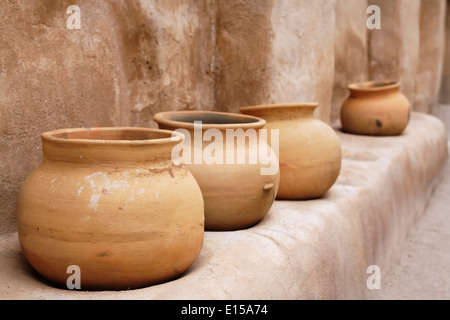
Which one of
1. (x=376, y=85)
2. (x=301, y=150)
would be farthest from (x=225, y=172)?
(x=376, y=85)

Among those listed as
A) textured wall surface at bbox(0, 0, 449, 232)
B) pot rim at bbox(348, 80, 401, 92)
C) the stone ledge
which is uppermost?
textured wall surface at bbox(0, 0, 449, 232)

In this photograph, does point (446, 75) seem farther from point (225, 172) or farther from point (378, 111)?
point (225, 172)

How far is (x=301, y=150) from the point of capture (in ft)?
8.24

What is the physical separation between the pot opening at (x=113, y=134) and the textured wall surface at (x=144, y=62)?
0.33 metres

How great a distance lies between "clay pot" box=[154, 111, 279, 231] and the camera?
6.55 ft

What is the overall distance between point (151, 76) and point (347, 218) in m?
1.27

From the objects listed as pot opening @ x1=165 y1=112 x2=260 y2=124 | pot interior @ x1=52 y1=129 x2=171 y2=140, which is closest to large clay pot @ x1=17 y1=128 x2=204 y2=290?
pot interior @ x1=52 y1=129 x2=171 y2=140

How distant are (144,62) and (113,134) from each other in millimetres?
900

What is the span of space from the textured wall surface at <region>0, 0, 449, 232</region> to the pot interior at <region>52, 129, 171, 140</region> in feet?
1.08

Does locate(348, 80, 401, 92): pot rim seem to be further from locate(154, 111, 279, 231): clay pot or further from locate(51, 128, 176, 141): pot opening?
locate(51, 128, 176, 141): pot opening

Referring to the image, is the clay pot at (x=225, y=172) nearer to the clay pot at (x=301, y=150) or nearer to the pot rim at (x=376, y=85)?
the clay pot at (x=301, y=150)

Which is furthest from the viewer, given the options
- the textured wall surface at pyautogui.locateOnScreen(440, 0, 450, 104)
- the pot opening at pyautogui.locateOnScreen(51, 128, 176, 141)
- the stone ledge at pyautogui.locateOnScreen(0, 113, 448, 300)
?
the textured wall surface at pyautogui.locateOnScreen(440, 0, 450, 104)

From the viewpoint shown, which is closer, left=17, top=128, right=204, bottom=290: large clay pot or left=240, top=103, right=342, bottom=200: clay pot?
left=17, top=128, right=204, bottom=290: large clay pot

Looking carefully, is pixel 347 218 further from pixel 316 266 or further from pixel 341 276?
pixel 316 266
